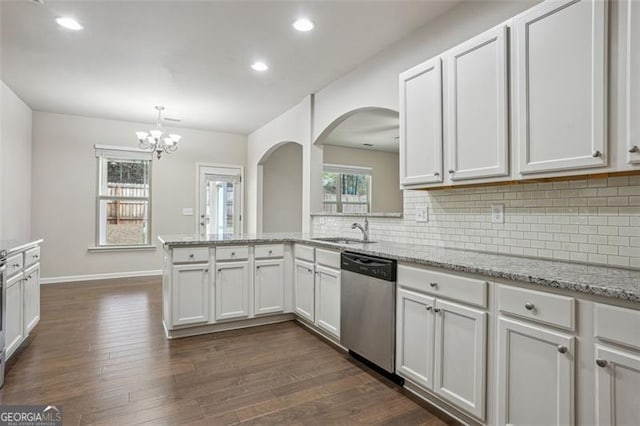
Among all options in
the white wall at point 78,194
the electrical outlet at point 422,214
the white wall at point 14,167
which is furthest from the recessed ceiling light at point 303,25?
the white wall at point 78,194

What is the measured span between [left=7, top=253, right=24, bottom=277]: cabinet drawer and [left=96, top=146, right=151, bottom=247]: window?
3336 mm

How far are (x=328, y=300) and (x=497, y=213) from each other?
154 centimetres

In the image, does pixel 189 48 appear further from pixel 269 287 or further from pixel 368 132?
pixel 368 132

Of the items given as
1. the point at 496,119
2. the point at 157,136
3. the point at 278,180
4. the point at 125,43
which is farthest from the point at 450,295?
the point at 278,180

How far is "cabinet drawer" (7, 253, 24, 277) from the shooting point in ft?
8.41

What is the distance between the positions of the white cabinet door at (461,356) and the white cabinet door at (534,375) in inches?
3.9

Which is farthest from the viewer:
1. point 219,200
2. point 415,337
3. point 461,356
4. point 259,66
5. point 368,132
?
point 219,200

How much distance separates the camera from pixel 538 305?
4.91ft

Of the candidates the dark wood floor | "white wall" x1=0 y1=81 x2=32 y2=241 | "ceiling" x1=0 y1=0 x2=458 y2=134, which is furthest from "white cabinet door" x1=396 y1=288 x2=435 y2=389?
"white wall" x1=0 y1=81 x2=32 y2=241

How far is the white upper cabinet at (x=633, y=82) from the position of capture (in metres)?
1.43

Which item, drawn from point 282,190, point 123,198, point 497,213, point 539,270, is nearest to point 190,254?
point 497,213

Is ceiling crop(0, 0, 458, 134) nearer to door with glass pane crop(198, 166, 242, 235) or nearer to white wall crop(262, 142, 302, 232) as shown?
door with glass pane crop(198, 166, 242, 235)

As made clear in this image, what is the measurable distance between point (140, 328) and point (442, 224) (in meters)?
3.02

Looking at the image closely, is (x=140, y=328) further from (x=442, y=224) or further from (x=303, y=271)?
(x=442, y=224)
